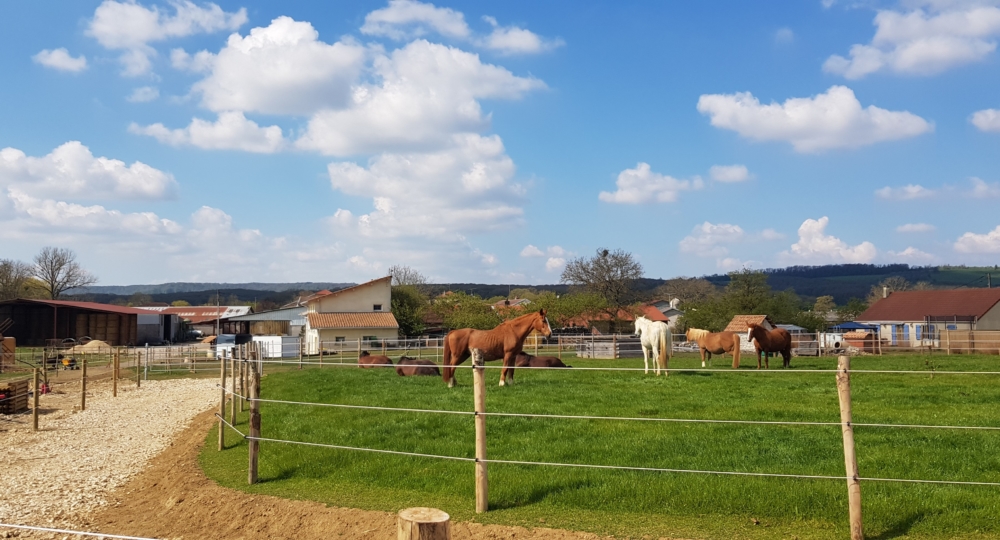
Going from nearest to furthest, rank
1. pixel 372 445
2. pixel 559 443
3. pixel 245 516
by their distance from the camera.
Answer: pixel 245 516 < pixel 559 443 < pixel 372 445

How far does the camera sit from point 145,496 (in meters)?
8.12

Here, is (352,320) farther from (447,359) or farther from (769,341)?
(447,359)

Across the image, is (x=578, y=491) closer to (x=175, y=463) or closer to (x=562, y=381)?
(x=175, y=463)

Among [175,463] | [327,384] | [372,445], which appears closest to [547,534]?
[372,445]

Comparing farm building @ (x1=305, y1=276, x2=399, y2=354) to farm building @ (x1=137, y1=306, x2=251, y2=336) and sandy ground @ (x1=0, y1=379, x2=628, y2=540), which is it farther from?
farm building @ (x1=137, y1=306, x2=251, y2=336)

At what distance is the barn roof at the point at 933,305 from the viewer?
152ft

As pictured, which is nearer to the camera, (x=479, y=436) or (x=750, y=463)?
(x=479, y=436)

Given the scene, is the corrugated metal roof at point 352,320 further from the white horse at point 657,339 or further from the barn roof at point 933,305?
the barn roof at point 933,305

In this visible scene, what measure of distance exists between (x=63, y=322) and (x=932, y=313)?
216 feet

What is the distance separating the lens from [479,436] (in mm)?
6387

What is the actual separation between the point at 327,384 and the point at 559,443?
35.2ft

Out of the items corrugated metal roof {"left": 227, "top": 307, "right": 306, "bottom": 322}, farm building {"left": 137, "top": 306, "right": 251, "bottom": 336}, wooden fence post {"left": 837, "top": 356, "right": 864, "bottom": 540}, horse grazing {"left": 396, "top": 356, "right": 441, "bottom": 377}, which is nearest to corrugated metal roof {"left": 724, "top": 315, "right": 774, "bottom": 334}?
horse grazing {"left": 396, "top": 356, "right": 441, "bottom": 377}

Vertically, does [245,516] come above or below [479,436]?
below

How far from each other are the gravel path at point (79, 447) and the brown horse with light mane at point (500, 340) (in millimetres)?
6142
